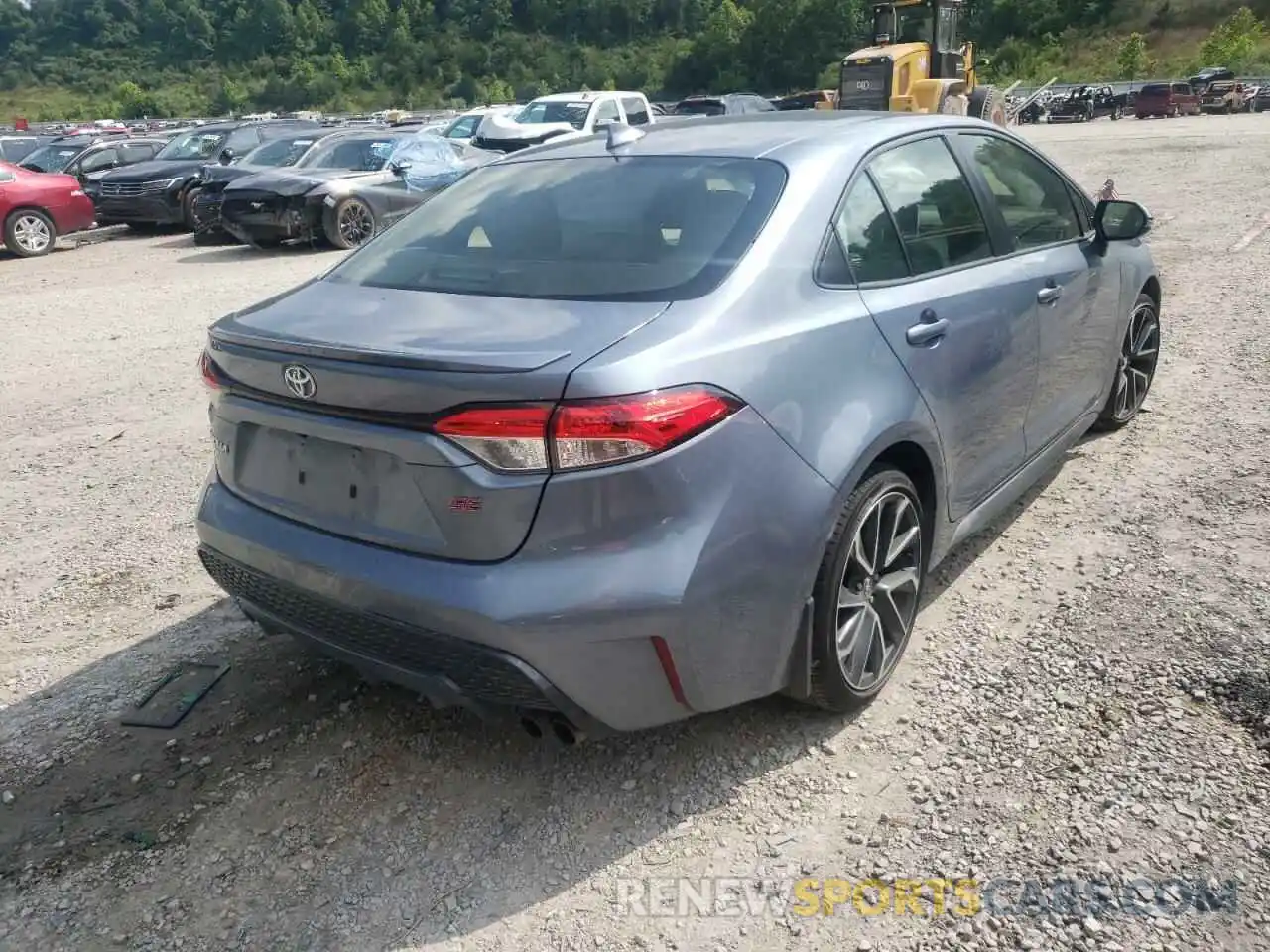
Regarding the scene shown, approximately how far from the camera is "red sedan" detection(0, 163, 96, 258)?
47.5 ft

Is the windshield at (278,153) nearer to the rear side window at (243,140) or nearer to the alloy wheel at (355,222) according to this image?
the rear side window at (243,140)

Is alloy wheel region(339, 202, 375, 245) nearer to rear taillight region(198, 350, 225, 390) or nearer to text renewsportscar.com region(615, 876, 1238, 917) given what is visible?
rear taillight region(198, 350, 225, 390)

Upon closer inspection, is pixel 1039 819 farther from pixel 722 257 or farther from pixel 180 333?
pixel 180 333

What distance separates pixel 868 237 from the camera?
3.14 metres

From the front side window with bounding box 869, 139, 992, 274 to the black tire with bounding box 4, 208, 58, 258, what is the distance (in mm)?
14697

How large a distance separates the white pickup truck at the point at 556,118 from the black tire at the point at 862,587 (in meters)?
17.8

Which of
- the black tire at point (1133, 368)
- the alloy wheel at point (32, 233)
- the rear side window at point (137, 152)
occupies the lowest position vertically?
the alloy wheel at point (32, 233)

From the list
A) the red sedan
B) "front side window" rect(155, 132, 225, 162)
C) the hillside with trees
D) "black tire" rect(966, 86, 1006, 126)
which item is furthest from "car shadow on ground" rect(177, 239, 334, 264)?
the hillside with trees

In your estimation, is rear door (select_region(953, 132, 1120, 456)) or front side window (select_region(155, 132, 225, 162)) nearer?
rear door (select_region(953, 132, 1120, 456))

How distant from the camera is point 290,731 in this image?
10.5ft

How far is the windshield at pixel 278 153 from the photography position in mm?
15602

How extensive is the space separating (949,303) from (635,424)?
144 cm

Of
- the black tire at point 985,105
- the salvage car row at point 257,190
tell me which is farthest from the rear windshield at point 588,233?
the black tire at point 985,105

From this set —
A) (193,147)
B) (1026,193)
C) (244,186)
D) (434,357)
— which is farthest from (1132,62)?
(434,357)
